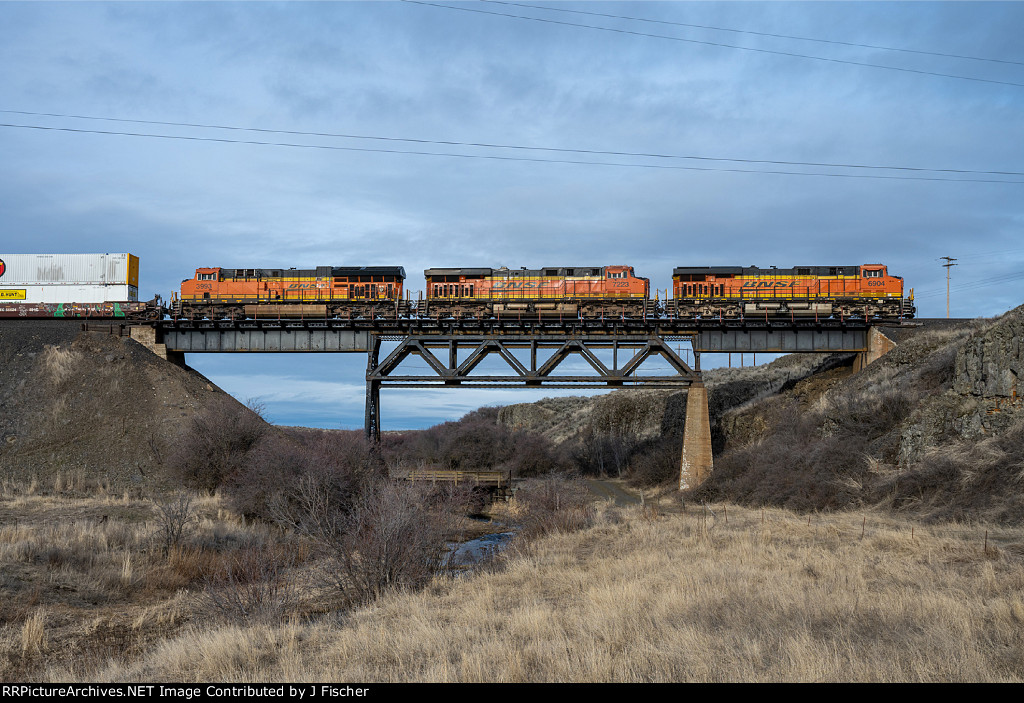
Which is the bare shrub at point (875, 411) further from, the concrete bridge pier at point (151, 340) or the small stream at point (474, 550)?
the concrete bridge pier at point (151, 340)

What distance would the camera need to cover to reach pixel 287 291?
151ft

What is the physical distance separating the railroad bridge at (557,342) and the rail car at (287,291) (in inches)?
119

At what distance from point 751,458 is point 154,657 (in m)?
27.4

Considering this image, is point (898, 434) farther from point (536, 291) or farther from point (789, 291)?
point (536, 291)

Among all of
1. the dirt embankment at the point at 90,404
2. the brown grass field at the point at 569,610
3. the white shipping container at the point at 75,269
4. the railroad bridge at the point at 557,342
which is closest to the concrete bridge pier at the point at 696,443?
the railroad bridge at the point at 557,342

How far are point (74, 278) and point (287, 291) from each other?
1547 cm

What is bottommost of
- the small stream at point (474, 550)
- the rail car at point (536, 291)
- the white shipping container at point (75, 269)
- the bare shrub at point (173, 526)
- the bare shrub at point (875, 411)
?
the small stream at point (474, 550)

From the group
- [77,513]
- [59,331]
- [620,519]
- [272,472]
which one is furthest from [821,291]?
[59,331]

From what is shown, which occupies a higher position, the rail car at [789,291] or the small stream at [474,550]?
the rail car at [789,291]

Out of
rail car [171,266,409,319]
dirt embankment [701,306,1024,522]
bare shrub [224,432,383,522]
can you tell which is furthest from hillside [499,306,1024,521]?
rail car [171,266,409,319]

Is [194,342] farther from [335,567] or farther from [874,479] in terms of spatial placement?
[874,479]

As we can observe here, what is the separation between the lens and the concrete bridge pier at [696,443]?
35.0 metres

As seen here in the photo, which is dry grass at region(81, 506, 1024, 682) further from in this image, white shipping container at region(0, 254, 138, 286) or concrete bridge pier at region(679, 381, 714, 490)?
white shipping container at region(0, 254, 138, 286)
